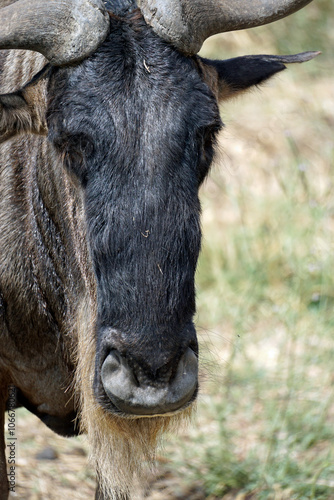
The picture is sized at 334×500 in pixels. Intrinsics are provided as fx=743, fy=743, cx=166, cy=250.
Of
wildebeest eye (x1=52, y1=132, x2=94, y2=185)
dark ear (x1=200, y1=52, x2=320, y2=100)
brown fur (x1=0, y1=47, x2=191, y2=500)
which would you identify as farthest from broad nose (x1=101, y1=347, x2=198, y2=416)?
dark ear (x1=200, y1=52, x2=320, y2=100)

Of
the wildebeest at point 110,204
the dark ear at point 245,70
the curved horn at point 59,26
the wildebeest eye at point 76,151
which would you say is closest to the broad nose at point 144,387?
the wildebeest at point 110,204

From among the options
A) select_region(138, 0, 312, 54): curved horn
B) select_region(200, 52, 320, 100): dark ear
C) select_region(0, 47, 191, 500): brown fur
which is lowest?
select_region(0, 47, 191, 500): brown fur

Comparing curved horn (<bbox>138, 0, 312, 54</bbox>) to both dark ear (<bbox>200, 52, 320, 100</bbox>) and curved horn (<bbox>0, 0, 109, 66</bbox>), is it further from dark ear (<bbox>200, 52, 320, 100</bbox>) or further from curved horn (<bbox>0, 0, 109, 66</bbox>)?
dark ear (<bbox>200, 52, 320, 100</bbox>)

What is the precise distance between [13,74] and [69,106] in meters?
1.25

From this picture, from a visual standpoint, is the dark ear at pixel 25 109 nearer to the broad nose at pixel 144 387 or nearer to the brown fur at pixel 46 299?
the brown fur at pixel 46 299

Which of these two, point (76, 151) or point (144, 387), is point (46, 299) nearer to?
point (76, 151)

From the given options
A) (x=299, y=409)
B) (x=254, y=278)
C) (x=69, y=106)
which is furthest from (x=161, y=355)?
(x=254, y=278)

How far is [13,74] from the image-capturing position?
516 cm

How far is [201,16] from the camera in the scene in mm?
4363

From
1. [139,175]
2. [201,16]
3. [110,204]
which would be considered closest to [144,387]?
[110,204]

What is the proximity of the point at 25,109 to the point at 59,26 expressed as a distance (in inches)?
24.5

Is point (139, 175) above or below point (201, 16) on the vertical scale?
below

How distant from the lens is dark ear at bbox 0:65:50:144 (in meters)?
4.46

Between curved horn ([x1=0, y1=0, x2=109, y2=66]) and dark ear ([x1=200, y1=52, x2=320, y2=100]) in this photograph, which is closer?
curved horn ([x1=0, y1=0, x2=109, y2=66])
